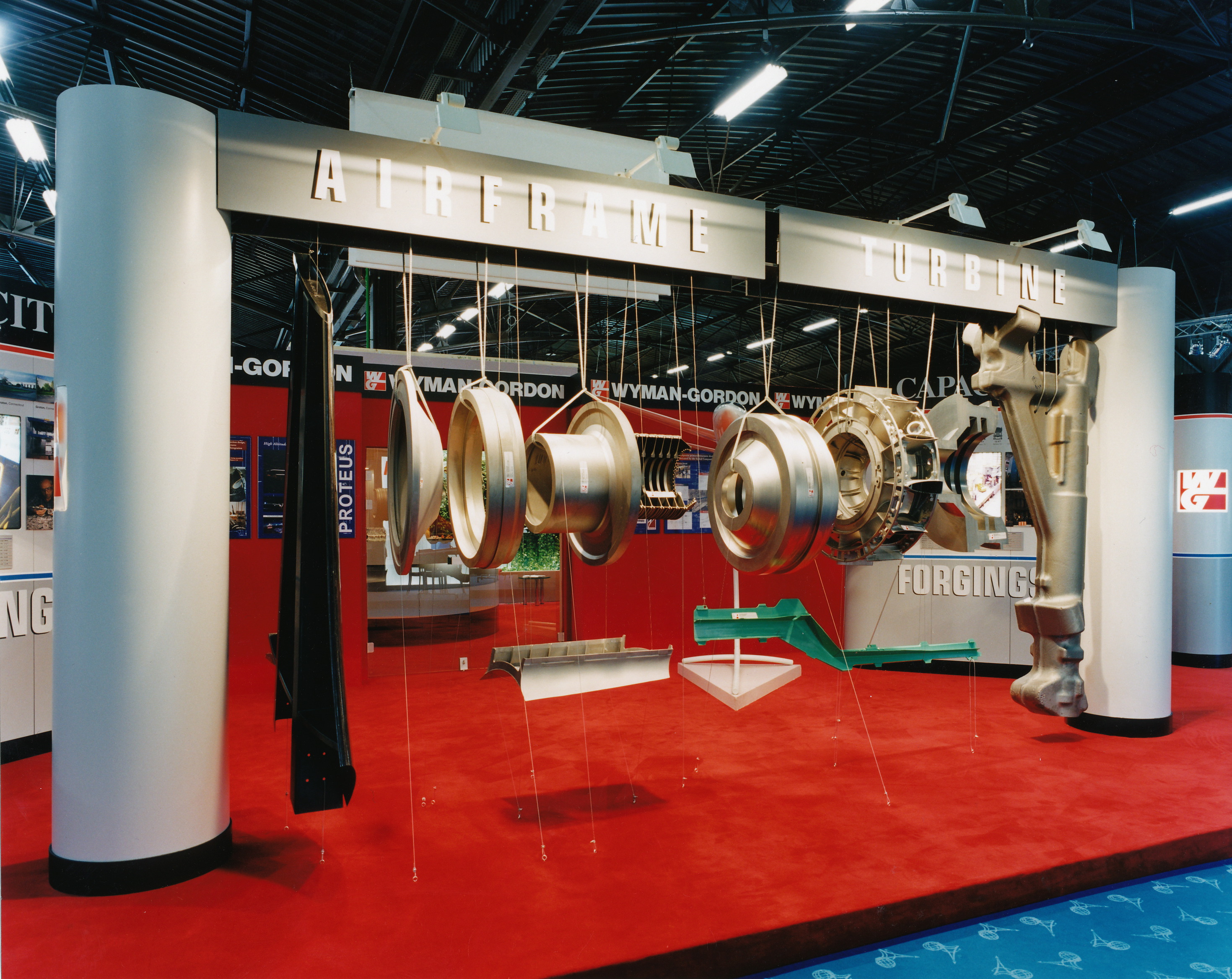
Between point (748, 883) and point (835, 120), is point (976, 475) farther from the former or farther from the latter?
point (748, 883)

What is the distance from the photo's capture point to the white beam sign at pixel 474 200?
3352 mm

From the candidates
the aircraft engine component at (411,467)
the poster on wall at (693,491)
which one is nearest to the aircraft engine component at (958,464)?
the aircraft engine component at (411,467)

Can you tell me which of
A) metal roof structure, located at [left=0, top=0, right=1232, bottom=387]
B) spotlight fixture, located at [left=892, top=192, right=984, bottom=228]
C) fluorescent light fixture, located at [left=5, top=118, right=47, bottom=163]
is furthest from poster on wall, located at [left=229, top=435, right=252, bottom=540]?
spotlight fixture, located at [left=892, top=192, right=984, bottom=228]

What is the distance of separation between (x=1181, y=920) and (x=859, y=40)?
282 inches

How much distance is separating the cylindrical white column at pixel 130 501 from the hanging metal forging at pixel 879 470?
2.85 m

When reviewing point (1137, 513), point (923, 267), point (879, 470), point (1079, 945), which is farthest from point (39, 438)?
point (1137, 513)

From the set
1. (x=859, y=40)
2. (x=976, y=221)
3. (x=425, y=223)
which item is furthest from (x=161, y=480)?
(x=859, y=40)

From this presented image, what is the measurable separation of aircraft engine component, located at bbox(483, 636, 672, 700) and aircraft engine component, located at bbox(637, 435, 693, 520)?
0.70m

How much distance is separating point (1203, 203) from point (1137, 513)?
6.64 m

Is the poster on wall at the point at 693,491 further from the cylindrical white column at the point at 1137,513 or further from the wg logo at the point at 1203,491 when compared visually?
the wg logo at the point at 1203,491

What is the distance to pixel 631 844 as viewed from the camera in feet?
12.2

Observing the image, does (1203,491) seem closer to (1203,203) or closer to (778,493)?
(1203,203)

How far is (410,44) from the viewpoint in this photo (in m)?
6.78

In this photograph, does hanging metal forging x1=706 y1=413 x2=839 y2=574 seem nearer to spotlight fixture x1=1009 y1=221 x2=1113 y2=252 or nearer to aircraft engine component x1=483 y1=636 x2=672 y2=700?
aircraft engine component x1=483 y1=636 x2=672 y2=700
